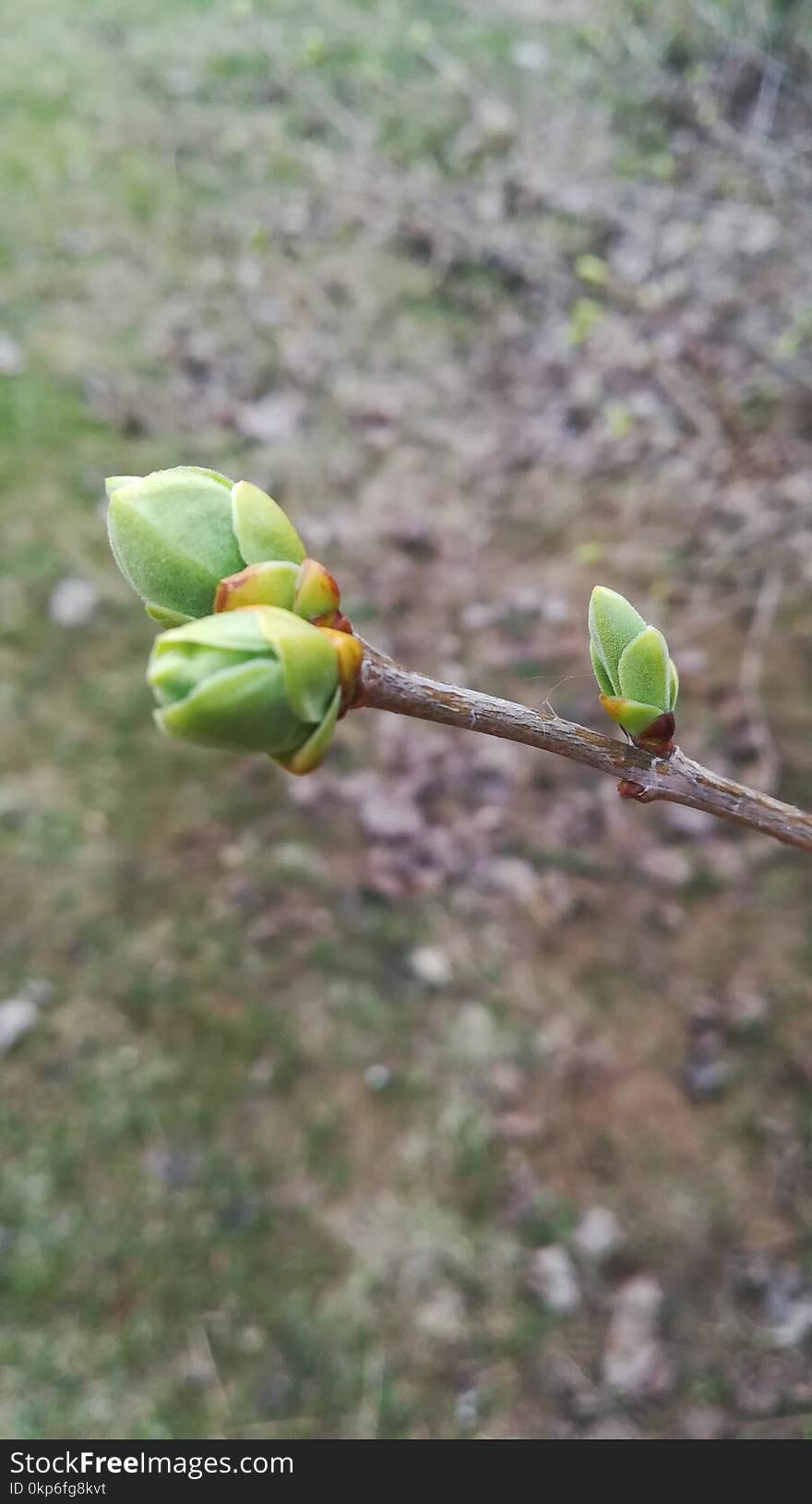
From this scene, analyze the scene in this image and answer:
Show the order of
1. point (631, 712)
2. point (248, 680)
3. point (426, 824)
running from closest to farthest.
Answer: point (248, 680) → point (631, 712) → point (426, 824)

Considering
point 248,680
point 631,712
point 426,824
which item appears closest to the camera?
point 248,680

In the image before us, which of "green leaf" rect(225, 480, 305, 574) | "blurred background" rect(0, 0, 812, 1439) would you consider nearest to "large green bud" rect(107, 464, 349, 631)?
"green leaf" rect(225, 480, 305, 574)

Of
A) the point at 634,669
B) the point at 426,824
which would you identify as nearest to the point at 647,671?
the point at 634,669

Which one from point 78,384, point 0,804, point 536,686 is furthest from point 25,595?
point 536,686

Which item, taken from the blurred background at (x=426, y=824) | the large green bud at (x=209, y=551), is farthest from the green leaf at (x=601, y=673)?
the blurred background at (x=426, y=824)

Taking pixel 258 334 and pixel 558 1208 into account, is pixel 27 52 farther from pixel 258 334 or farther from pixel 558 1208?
pixel 558 1208

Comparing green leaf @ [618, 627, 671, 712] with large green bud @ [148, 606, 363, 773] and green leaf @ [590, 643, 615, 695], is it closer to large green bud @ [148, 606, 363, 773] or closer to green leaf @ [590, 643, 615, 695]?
green leaf @ [590, 643, 615, 695]

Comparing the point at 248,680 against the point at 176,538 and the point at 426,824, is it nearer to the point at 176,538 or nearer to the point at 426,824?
the point at 176,538
